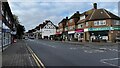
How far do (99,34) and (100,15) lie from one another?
18.3 ft

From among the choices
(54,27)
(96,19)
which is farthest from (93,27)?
(54,27)

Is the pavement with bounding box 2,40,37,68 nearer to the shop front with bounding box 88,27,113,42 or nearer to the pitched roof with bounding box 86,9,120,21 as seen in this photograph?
the shop front with bounding box 88,27,113,42

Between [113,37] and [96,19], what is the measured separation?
7.92 metres

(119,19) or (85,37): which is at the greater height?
(119,19)

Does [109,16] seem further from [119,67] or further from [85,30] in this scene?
[119,67]

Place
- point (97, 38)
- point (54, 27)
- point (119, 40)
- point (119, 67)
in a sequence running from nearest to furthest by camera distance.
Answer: point (119, 67) < point (119, 40) < point (97, 38) < point (54, 27)

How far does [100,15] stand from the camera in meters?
66.6

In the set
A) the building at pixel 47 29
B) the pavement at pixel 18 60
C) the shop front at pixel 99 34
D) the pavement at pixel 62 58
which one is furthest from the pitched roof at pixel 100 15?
the building at pixel 47 29

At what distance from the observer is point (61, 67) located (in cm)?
1194

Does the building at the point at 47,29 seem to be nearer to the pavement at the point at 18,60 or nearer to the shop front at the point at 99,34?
the shop front at the point at 99,34

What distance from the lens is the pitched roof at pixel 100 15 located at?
65044 mm

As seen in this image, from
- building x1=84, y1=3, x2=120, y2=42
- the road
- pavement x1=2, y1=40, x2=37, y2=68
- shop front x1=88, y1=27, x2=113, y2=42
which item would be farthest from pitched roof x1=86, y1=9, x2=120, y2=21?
pavement x1=2, y1=40, x2=37, y2=68

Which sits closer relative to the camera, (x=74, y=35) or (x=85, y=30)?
(x=85, y=30)

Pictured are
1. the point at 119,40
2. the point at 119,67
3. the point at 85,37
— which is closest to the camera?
the point at 119,67
